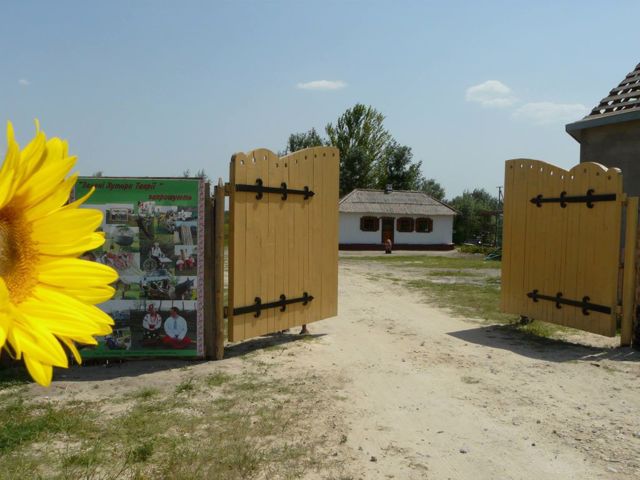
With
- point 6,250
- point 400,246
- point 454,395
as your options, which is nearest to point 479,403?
point 454,395

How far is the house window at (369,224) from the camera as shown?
39.9 meters

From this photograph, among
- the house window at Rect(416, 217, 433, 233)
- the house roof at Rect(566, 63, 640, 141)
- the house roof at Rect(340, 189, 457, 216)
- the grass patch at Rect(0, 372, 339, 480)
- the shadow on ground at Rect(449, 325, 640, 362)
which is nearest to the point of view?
the grass patch at Rect(0, 372, 339, 480)

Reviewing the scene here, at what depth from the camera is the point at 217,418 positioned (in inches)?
191

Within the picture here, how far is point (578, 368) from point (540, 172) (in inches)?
134

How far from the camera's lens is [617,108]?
36.3ft

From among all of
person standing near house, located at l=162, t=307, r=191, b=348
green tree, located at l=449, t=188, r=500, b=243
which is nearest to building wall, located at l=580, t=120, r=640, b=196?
person standing near house, located at l=162, t=307, r=191, b=348

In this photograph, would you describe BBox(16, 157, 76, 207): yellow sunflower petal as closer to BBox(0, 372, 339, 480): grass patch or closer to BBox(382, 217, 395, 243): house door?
BBox(0, 372, 339, 480): grass patch

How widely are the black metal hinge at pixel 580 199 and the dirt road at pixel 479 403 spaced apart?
2.07m

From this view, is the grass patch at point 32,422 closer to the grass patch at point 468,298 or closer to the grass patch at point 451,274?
the grass patch at point 468,298

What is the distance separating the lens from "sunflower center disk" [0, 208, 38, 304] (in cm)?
66

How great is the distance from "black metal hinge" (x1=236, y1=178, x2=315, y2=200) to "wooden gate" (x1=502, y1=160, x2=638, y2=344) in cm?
372

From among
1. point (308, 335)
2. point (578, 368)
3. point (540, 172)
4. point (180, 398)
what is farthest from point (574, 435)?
point (540, 172)

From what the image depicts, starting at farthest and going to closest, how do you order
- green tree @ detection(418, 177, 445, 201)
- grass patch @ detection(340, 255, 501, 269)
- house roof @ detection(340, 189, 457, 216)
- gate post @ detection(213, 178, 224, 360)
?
green tree @ detection(418, 177, 445, 201) → house roof @ detection(340, 189, 457, 216) → grass patch @ detection(340, 255, 501, 269) → gate post @ detection(213, 178, 224, 360)

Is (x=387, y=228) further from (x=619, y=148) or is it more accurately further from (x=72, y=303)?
(x=72, y=303)
